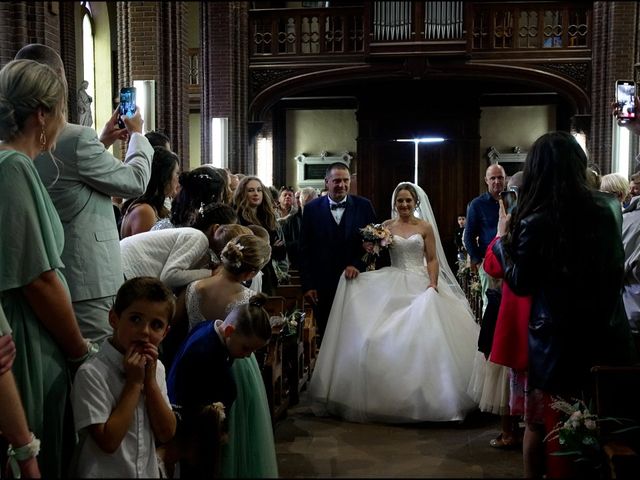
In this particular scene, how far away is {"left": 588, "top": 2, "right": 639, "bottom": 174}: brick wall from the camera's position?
1375cm

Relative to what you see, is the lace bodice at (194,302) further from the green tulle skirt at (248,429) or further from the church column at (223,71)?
the church column at (223,71)

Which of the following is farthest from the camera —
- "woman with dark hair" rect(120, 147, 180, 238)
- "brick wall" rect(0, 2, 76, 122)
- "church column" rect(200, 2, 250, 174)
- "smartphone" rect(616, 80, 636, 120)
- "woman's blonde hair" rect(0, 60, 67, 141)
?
"church column" rect(200, 2, 250, 174)

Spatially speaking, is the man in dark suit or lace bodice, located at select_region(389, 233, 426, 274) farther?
the man in dark suit

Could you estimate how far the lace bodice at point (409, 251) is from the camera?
6062 millimetres

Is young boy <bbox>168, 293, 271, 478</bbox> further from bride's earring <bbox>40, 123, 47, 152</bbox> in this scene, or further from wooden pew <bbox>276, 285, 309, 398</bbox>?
wooden pew <bbox>276, 285, 309, 398</bbox>

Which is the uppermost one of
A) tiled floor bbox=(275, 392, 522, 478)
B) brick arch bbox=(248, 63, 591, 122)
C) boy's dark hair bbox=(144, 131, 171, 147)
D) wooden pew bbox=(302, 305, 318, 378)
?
brick arch bbox=(248, 63, 591, 122)

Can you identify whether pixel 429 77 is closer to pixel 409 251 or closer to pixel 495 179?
pixel 495 179

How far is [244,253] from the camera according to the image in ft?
11.1

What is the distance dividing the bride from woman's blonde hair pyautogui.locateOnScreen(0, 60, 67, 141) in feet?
11.6

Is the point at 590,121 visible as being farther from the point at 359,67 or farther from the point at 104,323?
the point at 104,323

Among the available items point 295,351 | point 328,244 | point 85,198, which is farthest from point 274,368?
point 85,198

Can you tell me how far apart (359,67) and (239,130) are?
8.84 feet

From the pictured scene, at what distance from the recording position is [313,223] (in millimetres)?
6219

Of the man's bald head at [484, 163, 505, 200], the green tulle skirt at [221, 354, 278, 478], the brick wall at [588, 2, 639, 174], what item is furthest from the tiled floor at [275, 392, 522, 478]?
the brick wall at [588, 2, 639, 174]
